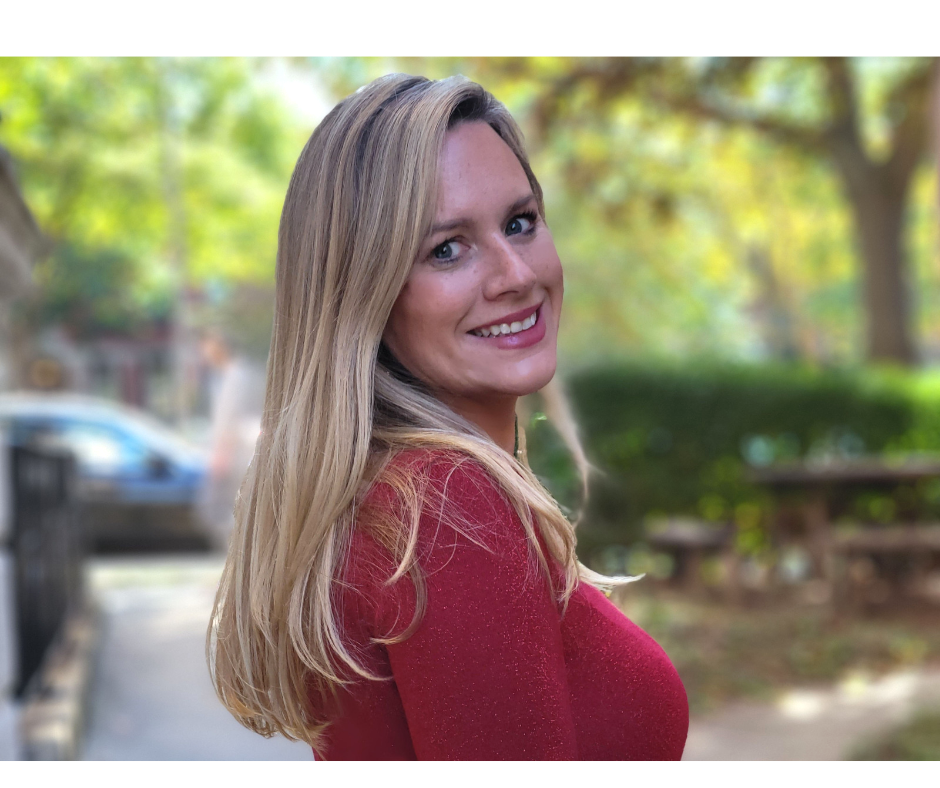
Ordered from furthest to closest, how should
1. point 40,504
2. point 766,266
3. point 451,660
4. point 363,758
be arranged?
point 766,266 < point 40,504 < point 363,758 < point 451,660

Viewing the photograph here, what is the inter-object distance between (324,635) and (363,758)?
180mm

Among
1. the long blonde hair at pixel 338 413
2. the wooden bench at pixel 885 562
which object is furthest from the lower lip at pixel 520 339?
the wooden bench at pixel 885 562

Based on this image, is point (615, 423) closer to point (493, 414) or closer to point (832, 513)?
point (832, 513)

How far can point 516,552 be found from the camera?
117cm

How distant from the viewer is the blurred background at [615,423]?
5.88 meters

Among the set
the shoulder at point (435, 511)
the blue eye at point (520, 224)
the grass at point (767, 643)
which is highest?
the blue eye at point (520, 224)

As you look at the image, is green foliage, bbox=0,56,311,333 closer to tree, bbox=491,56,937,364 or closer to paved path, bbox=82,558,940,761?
tree, bbox=491,56,937,364

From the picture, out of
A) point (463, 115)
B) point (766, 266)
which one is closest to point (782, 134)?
point (463, 115)

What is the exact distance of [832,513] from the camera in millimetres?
8750

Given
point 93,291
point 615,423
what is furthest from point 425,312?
point 93,291

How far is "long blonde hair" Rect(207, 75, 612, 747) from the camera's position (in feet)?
3.99

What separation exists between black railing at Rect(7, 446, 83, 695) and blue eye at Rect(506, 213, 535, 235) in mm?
4096

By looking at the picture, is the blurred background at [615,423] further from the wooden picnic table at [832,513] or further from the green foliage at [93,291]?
the green foliage at [93,291]

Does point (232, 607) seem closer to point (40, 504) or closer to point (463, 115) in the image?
point (463, 115)
